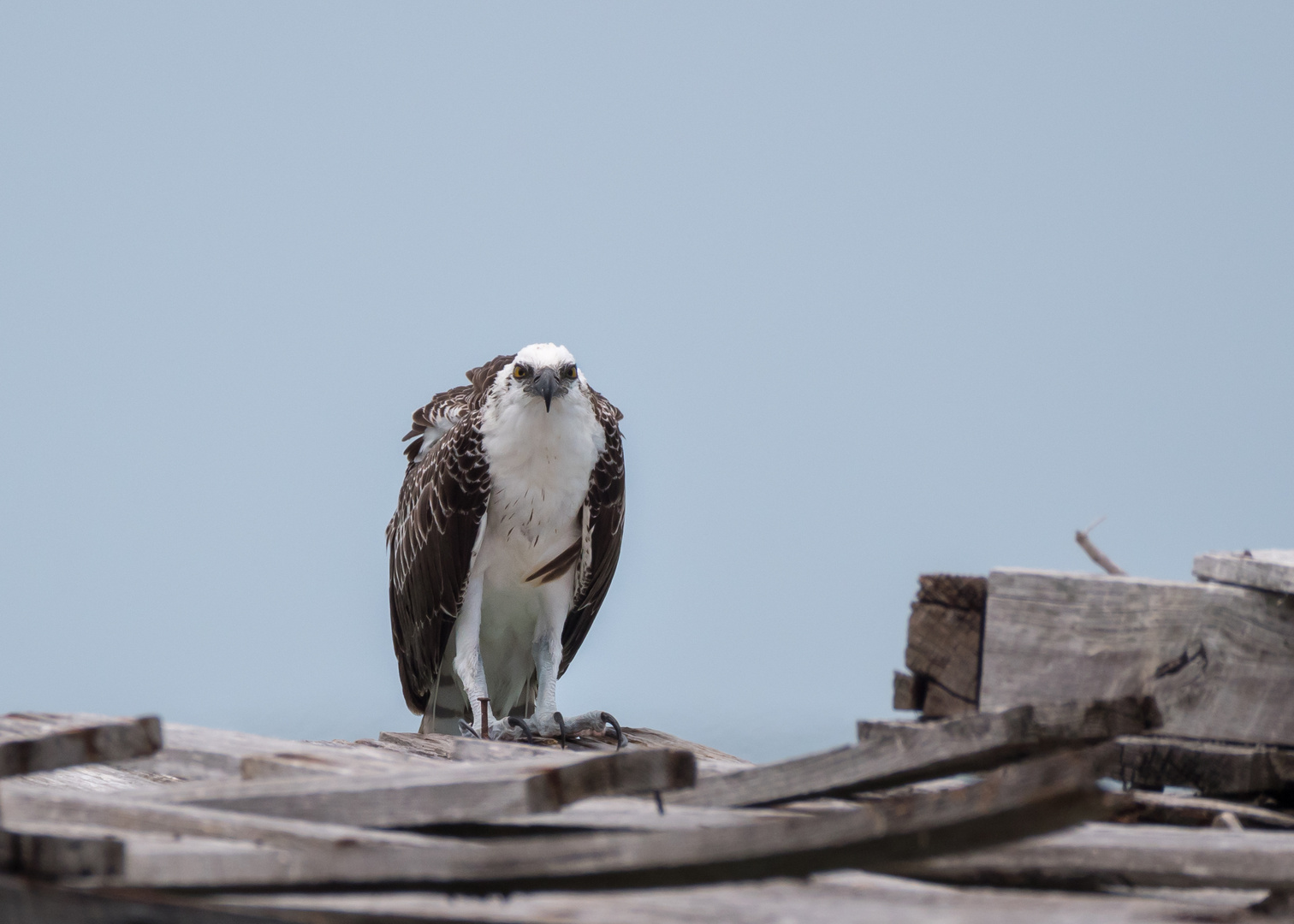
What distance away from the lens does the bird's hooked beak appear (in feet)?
18.7

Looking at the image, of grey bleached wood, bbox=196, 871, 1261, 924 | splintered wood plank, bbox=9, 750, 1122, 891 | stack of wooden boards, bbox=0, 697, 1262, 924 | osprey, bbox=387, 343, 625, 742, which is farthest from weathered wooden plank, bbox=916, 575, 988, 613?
osprey, bbox=387, 343, 625, 742

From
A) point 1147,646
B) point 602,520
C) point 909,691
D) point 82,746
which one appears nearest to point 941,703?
point 909,691

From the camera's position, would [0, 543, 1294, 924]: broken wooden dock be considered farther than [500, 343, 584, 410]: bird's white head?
No

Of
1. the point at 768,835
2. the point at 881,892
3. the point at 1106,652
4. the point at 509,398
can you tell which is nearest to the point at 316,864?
the point at 768,835

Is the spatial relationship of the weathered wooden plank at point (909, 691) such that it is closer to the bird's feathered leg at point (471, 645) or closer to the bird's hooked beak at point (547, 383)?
the bird's hooked beak at point (547, 383)

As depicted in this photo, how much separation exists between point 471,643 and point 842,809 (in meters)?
4.44

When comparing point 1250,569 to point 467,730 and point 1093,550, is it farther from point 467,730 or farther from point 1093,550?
point 467,730

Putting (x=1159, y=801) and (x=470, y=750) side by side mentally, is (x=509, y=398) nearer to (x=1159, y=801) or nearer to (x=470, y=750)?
(x=470, y=750)

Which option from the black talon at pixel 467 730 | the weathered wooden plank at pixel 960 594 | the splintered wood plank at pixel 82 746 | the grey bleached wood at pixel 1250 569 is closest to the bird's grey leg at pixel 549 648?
the black talon at pixel 467 730

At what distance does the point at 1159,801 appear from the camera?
302 cm

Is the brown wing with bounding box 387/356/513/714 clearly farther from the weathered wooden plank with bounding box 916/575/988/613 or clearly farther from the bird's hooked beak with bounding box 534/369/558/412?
the weathered wooden plank with bounding box 916/575/988/613

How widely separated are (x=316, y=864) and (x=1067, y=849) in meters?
1.29

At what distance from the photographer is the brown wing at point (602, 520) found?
6.18 meters

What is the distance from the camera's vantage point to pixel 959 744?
2.24m
